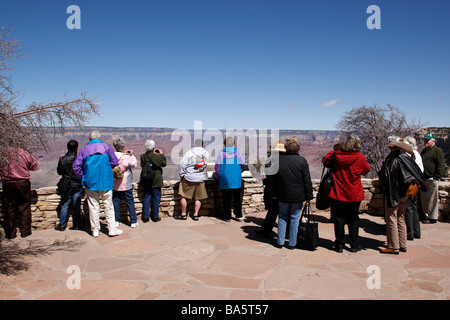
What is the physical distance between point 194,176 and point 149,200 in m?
1.00

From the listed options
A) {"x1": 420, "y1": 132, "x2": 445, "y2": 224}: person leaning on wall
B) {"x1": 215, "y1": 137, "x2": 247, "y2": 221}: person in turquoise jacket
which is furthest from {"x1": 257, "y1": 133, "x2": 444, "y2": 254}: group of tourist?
{"x1": 420, "y1": 132, "x2": 445, "y2": 224}: person leaning on wall

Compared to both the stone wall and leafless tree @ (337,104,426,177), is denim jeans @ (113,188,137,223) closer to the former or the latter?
the stone wall

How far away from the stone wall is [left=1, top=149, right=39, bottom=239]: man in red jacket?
37 cm

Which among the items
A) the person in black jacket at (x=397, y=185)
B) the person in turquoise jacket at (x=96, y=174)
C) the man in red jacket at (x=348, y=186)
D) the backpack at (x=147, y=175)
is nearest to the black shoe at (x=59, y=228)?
the person in turquoise jacket at (x=96, y=174)

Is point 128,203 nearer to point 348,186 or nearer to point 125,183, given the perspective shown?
point 125,183

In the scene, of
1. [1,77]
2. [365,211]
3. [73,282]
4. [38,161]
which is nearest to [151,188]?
[38,161]

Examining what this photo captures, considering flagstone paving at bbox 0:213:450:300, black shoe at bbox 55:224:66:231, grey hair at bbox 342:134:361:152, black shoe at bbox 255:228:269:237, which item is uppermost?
grey hair at bbox 342:134:361:152

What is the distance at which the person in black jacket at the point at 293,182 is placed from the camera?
468 cm

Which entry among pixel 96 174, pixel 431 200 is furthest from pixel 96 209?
pixel 431 200

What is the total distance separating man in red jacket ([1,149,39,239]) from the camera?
17.0 ft

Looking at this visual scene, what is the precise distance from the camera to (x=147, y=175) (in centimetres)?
607

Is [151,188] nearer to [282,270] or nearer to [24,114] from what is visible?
[24,114]

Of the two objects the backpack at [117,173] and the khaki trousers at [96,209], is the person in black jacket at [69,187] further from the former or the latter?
the backpack at [117,173]

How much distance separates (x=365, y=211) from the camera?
Result: 7156 millimetres
